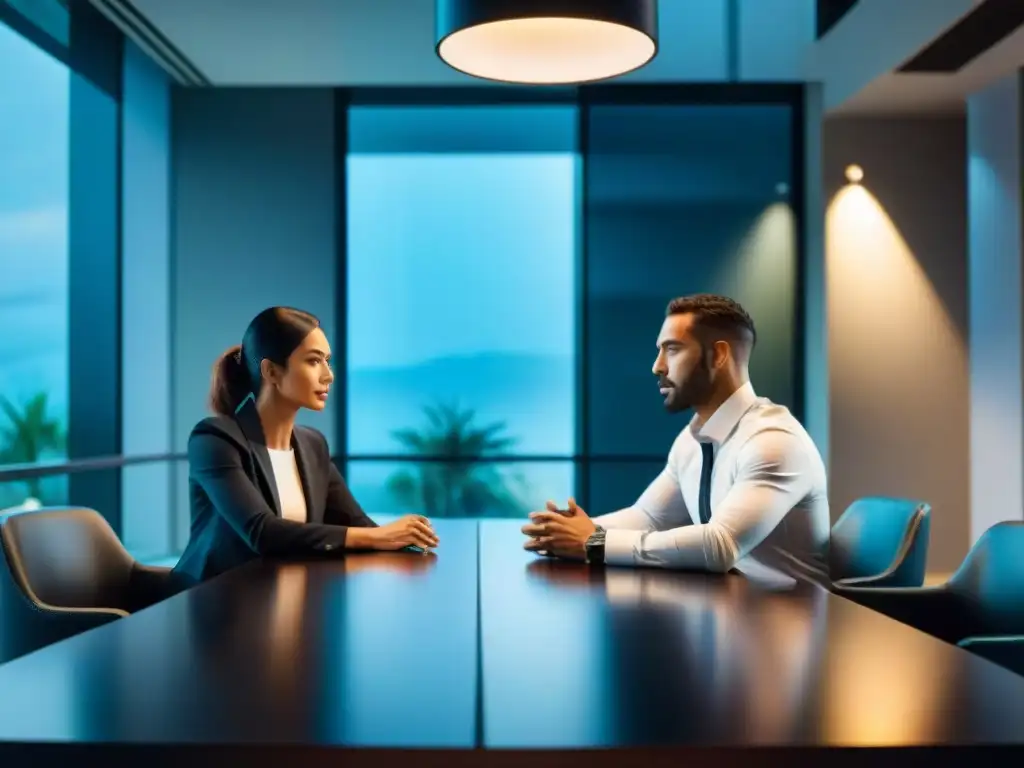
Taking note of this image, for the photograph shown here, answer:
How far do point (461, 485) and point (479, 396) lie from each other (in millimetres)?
592

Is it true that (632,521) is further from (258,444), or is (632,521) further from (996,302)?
(996,302)

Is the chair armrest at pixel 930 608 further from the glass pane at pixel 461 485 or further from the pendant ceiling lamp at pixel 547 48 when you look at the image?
the glass pane at pixel 461 485

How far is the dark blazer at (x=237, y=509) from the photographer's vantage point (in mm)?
2635

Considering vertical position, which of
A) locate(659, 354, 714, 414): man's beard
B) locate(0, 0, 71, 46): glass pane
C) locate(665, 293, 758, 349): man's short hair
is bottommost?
locate(659, 354, 714, 414): man's beard

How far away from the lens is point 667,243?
661 centimetres

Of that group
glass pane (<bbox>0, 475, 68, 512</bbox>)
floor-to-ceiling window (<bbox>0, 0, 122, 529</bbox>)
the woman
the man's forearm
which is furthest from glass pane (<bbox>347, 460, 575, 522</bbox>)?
the man's forearm

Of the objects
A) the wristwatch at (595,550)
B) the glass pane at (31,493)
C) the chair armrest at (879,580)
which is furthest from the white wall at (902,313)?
the wristwatch at (595,550)

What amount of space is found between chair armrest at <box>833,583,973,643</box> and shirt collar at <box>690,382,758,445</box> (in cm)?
46

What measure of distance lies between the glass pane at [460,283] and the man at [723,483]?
3985 millimetres

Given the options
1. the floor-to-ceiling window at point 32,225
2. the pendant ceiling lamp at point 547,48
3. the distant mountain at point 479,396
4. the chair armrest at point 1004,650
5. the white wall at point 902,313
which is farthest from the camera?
the floor-to-ceiling window at point 32,225

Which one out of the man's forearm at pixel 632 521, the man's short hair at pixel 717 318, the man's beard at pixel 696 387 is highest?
the man's short hair at pixel 717 318

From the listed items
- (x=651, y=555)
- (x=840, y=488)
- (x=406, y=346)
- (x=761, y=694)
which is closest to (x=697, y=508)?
(x=651, y=555)

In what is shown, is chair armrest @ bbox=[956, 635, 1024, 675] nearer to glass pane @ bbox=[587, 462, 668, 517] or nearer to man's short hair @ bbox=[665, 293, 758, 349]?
man's short hair @ bbox=[665, 293, 758, 349]

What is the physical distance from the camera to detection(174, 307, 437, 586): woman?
8.74ft
